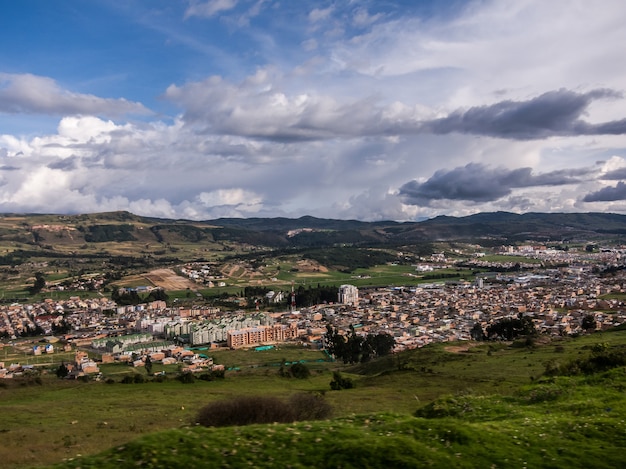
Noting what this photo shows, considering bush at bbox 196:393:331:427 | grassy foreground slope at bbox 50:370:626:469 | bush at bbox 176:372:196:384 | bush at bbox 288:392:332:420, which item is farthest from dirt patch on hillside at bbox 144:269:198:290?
grassy foreground slope at bbox 50:370:626:469

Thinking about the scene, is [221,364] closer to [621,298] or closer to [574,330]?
[574,330]

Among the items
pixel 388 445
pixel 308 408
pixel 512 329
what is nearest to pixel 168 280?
pixel 512 329

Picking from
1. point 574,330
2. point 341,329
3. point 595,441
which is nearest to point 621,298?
point 574,330

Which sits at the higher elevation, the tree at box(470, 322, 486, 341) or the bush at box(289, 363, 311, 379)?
the bush at box(289, 363, 311, 379)

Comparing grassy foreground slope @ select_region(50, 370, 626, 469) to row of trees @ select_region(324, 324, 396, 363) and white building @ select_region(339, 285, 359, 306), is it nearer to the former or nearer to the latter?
row of trees @ select_region(324, 324, 396, 363)

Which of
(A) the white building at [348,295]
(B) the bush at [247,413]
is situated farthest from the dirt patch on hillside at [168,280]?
(B) the bush at [247,413]

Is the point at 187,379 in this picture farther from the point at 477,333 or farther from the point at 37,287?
the point at 37,287
